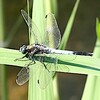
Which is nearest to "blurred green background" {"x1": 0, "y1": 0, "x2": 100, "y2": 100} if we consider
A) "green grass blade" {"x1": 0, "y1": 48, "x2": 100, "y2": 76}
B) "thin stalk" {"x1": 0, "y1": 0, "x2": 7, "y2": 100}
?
"thin stalk" {"x1": 0, "y1": 0, "x2": 7, "y2": 100}

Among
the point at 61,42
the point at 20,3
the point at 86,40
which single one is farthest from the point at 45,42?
the point at 86,40

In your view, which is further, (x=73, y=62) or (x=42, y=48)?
(x=42, y=48)

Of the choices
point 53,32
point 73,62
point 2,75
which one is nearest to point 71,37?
point 2,75

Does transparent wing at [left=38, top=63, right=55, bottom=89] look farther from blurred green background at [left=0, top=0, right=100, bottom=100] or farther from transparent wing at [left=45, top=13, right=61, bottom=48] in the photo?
blurred green background at [left=0, top=0, right=100, bottom=100]

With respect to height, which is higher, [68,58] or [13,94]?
[68,58]

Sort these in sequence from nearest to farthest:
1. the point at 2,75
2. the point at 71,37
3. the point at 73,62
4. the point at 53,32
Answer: the point at 73,62
the point at 53,32
the point at 2,75
the point at 71,37

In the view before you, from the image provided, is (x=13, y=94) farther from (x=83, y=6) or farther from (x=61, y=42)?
(x=61, y=42)

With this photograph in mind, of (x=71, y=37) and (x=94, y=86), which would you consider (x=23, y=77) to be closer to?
(x=94, y=86)
